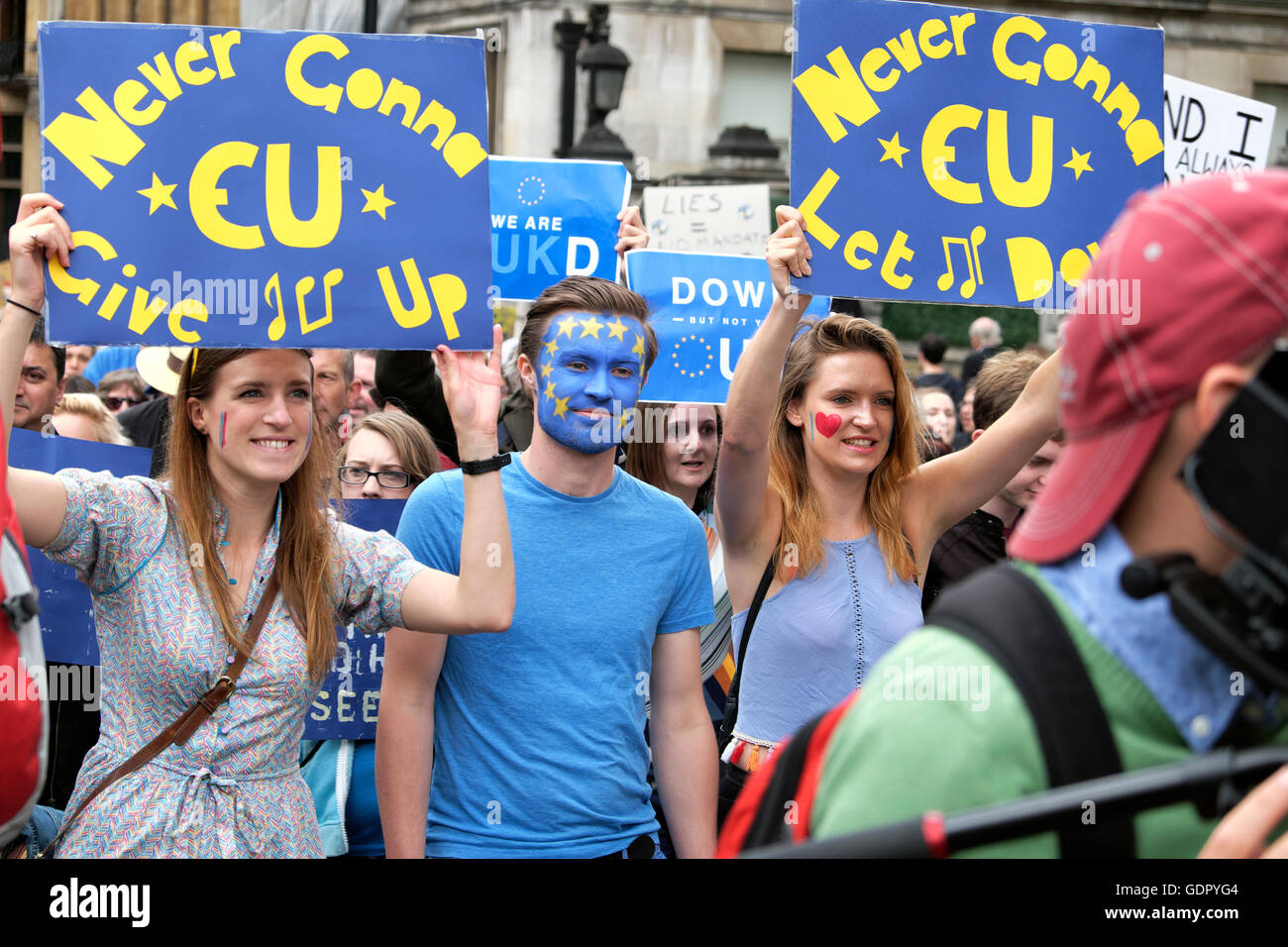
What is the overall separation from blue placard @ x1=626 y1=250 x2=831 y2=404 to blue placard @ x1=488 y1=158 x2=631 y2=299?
57 centimetres

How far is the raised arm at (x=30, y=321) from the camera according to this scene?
8.82ft

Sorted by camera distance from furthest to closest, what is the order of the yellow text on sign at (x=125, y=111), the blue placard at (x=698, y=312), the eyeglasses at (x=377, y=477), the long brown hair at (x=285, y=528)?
the blue placard at (x=698, y=312), the eyeglasses at (x=377, y=477), the yellow text on sign at (x=125, y=111), the long brown hair at (x=285, y=528)

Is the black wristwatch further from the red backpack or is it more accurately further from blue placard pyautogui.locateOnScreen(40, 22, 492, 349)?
the red backpack

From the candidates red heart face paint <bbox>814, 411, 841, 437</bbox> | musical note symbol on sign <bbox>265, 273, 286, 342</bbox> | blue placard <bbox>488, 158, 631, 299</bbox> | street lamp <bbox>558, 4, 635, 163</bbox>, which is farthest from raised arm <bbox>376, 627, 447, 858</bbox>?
street lamp <bbox>558, 4, 635, 163</bbox>

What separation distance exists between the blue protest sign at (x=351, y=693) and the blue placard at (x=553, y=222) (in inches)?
77.5

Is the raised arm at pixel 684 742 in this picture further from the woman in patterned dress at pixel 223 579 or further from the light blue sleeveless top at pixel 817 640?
the woman in patterned dress at pixel 223 579

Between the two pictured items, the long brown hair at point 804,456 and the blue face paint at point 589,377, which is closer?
the blue face paint at point 589,377

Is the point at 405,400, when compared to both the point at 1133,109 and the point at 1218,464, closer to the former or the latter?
the point at 1133,109

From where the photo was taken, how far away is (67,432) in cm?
496

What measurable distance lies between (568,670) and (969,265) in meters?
1.56

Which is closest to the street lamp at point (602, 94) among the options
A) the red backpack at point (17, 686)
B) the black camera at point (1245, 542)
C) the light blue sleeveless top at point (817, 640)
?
the light blue sleeveless top at point (817, 640)

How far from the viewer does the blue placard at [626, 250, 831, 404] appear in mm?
5246

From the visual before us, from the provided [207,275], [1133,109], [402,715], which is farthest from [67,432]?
[1133,109]

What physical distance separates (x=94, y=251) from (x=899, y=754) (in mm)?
2439
